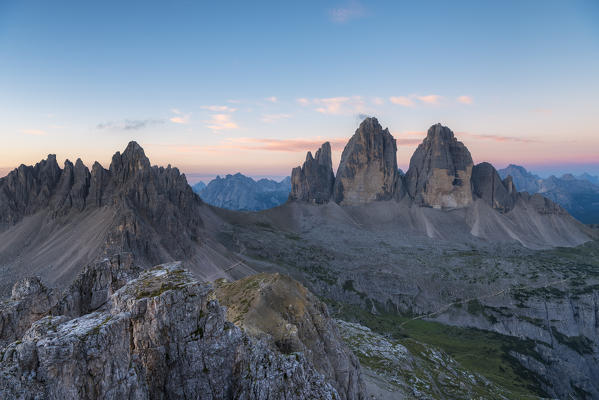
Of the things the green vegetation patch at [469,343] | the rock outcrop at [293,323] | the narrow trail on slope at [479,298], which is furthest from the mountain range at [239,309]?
the narrow trail on slope at [479,298]

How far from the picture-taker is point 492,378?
93250 mm

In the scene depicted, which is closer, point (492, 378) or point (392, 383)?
point (392, 383)

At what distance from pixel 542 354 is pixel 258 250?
13014 cm

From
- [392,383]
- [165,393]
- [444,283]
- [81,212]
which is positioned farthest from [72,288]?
[444,283]

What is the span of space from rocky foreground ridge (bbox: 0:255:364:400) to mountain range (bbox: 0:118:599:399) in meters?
0.08

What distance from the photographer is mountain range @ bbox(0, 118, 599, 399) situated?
746 inches

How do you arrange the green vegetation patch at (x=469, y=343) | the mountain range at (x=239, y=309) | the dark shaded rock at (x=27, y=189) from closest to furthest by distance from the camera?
the mountain range at (x=239, y=309)
the green vegetation patch at (x=469, y=343)
the dark shaded rock at (x=27, y=189)

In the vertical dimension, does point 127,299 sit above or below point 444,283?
above

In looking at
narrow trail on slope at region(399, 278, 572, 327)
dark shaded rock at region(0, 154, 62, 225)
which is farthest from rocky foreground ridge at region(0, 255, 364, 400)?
dark shaded rock at region(0, 154, 62, 225)

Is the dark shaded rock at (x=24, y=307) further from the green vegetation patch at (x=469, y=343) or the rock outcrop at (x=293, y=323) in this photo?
the green vegetation patch at (x=469, y=343)

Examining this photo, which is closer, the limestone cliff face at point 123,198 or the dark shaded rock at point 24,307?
the dark shaded rock at point 24,307

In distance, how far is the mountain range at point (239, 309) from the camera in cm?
1895

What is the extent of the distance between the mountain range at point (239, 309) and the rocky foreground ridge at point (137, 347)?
8 centimetres

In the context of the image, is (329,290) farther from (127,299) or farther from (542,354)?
(127,299)
